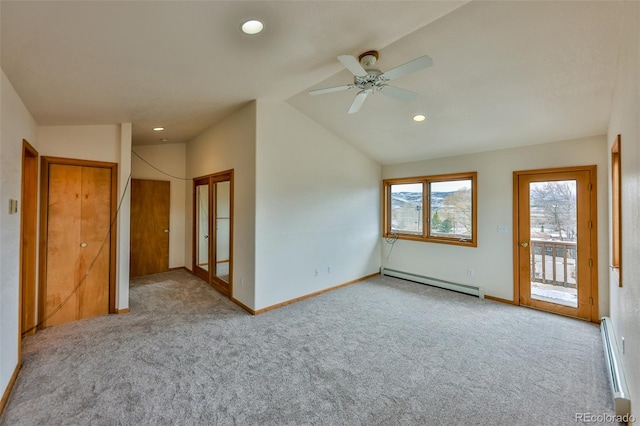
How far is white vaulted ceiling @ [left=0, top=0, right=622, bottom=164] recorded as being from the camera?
69.0 inches

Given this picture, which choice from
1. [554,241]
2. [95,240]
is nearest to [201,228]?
[95,240]

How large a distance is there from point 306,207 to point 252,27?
8.84ft

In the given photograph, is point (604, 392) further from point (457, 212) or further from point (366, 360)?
point (457, 212)

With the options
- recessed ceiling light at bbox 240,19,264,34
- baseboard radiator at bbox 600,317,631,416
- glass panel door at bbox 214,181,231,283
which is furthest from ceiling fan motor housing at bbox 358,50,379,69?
baseboard radiator at bbox 600,317,631,416

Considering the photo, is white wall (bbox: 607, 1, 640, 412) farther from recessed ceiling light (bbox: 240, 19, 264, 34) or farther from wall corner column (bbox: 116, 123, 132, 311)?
wall corner column (bbox: 116, 123, 132, 311)

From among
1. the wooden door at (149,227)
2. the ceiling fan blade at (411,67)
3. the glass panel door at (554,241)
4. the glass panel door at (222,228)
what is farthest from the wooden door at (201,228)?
the glass panel door at (554,241)

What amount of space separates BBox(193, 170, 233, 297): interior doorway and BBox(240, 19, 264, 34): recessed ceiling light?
8.16ft

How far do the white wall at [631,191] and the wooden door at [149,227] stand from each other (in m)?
6.71

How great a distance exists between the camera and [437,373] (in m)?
2.40

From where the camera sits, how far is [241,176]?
13.0 feet

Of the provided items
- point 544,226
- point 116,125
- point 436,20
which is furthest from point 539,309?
point 116,125

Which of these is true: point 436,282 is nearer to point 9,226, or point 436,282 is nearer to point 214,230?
point 214,230

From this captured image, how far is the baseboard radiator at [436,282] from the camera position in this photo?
4.49 m

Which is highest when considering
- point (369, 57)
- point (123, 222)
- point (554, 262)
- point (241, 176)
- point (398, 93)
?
point (369, 57)
